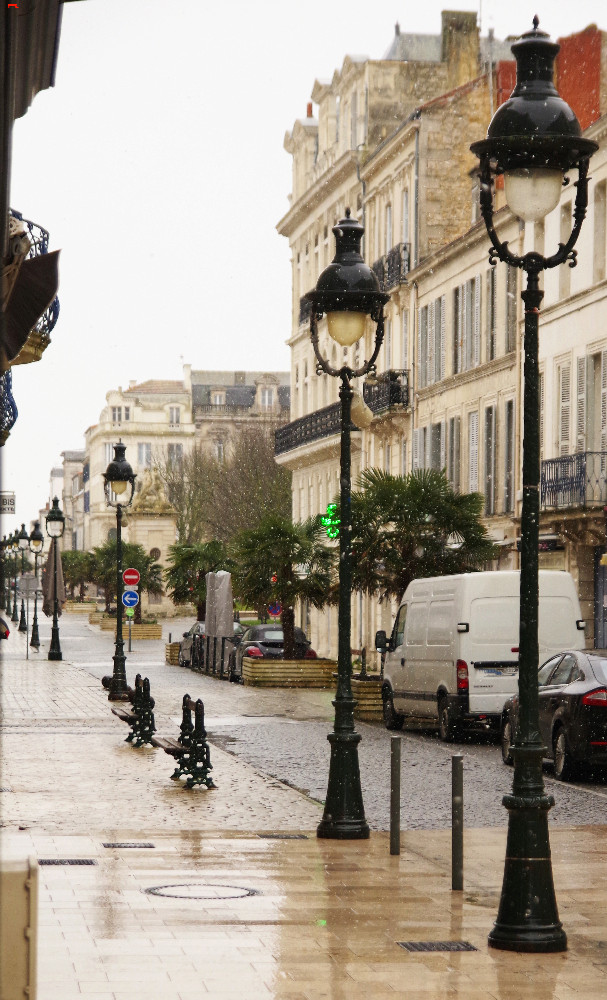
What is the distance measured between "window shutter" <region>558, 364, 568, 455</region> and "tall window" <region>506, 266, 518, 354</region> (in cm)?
267

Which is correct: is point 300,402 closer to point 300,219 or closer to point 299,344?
point 299,344

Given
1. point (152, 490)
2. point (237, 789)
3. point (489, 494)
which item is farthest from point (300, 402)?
point (237, 789)

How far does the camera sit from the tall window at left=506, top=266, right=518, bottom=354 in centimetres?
3938

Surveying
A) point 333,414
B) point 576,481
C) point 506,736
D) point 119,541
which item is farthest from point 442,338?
point 506,736

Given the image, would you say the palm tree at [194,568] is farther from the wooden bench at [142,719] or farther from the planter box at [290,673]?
the wooden bench at [142,719]

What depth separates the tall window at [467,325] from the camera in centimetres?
4256

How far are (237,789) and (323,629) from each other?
4115cm

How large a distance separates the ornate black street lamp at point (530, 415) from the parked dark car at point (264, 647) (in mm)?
32144

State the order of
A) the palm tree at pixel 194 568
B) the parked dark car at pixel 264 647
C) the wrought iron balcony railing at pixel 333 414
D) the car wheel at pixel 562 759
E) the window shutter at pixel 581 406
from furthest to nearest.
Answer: the palm tree at pixel 194 568 < the wrought iron balcony railing at pixel 333 414 < the parked dark car at pixel 264 647 < the window shutter at pixel 581 406 < the car wheel at pixel 562 759

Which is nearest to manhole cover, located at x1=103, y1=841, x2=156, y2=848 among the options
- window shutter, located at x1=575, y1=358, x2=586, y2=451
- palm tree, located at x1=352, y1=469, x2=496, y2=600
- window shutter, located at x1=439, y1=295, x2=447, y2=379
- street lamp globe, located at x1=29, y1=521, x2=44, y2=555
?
palm tree, located at x1=352, y1=469, x2=496, y2=600

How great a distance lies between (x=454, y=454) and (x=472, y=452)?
1.62 meters

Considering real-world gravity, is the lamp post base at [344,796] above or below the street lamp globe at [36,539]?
below

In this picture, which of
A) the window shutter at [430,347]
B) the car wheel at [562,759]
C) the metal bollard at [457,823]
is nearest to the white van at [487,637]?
the car wheel at [562,759]

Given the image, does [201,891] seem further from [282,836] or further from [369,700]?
[369,700]
